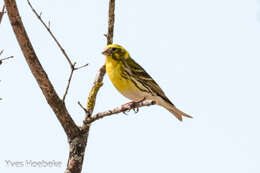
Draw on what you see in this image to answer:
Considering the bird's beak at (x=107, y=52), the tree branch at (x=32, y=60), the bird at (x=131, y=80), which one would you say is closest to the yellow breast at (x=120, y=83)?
the bird at (x=131, y=80)

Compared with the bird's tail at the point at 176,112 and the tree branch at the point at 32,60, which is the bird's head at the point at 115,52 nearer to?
the bird's tail at the point at 176,112

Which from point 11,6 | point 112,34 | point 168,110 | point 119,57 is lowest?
point 168,110

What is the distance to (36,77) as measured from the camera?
4629 millimetres

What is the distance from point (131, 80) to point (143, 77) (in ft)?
1.63

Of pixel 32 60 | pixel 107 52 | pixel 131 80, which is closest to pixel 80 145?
pixel 32 60

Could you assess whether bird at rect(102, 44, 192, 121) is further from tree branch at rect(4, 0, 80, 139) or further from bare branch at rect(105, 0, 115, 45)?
tree branch at rect(4, 0, 80, 139)

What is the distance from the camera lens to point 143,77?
24.3 feet

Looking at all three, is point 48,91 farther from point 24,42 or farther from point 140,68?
point 140,68

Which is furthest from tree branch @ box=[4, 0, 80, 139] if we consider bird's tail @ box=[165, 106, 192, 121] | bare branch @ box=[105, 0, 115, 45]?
bird's tail @ box=[165, 106, 192, 121]

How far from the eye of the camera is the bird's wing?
7.25 metres

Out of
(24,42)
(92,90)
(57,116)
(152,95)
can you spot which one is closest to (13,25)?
(24,42)

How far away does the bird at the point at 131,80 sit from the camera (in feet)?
22.4

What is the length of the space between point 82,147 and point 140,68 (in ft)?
10.1

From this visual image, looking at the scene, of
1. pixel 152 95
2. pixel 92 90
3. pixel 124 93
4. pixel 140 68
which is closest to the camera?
pixel 92 90
